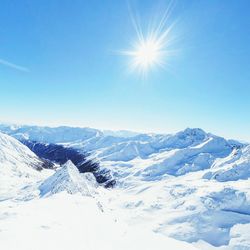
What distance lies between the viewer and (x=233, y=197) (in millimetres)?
190000

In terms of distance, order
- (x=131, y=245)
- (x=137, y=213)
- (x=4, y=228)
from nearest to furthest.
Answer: (x=4, y=228) < (x=131, y=245) < (x=137, y=213)

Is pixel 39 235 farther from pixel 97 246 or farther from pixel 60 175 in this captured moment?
pixel 60 175

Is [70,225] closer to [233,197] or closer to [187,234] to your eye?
[187,234]

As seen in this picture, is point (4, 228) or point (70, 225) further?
point (70, 225)

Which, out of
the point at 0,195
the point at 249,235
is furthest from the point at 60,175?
the point at 249,235

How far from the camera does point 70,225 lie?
4131cm

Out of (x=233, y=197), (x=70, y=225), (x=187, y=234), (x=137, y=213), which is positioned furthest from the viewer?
(x=233, y=197)

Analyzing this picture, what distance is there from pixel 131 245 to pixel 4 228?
15947 mm

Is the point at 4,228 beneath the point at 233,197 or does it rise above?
beneath

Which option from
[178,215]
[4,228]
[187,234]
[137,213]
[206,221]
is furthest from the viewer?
[137,213]

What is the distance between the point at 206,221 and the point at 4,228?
139 metres

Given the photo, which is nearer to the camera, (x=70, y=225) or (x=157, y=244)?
(x=70, y=225)

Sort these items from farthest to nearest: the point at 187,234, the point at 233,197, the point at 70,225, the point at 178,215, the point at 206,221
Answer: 1. the point at 233,197
2. the point at 178,215
3. the point at 206,221
4. the point at 187,234
5. the point at 70,225

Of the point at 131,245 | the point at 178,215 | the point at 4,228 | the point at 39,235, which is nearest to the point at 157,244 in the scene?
the point at 131,245
